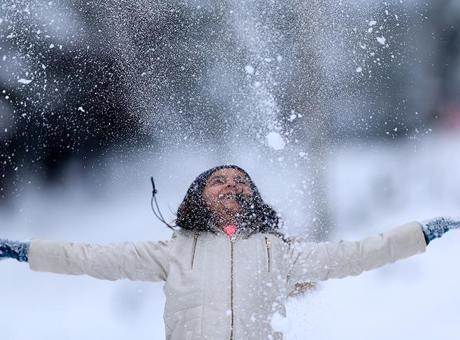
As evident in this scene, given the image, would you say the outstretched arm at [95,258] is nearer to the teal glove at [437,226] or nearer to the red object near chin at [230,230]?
the red object near chin at [230,230]

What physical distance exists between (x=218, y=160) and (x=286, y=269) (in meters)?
4.20

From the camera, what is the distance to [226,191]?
3.55m

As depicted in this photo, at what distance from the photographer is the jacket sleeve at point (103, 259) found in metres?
3.11

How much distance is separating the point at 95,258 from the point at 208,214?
2.31 ft

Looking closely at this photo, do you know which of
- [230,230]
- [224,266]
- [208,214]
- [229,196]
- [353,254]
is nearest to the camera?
[224,266]

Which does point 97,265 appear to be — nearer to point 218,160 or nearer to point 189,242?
point 189,242

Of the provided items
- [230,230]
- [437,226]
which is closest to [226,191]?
[230,230]

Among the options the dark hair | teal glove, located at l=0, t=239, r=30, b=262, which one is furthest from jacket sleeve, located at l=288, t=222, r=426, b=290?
teal glove, located at l=0, t=239, r=30, b=262

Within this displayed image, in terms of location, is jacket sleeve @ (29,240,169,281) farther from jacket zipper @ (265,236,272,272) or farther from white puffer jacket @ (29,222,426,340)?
jacket zipper @ (265,236,272,272)

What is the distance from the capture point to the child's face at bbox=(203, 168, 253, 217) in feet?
→ 11.3

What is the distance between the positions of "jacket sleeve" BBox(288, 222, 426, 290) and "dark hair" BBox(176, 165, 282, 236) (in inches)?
11.1

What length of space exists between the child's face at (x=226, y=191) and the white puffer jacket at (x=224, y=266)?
255 mm

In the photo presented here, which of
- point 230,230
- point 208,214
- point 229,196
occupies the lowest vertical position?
point 230,230

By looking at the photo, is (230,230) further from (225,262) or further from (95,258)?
(95,258)
